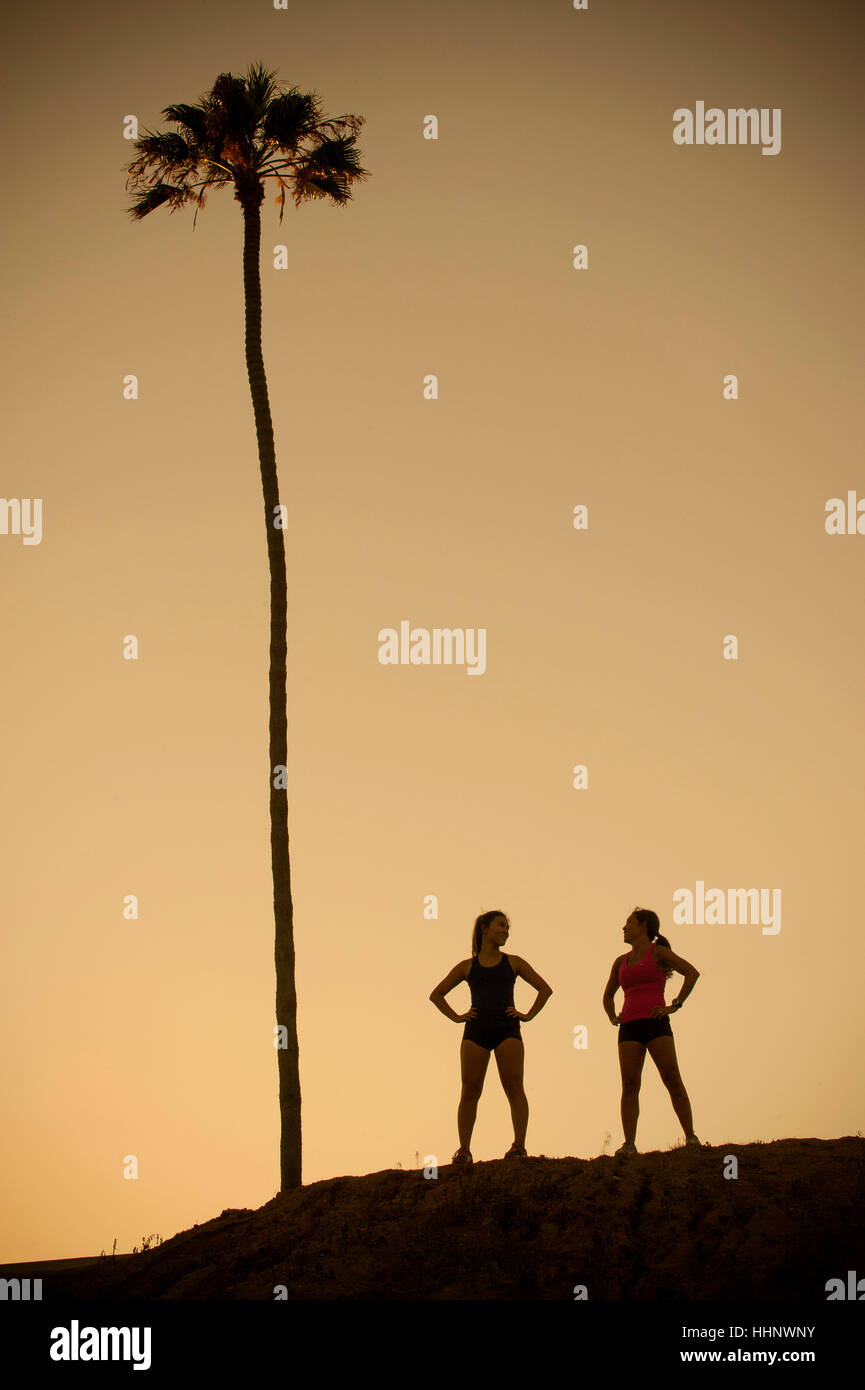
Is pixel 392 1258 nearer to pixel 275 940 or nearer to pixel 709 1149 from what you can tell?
pixel 709 1149

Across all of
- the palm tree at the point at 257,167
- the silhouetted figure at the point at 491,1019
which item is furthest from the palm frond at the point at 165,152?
the silhouetted figure at the point at 491,1019

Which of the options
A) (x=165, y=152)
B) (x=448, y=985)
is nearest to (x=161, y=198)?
(x=165, y=152)

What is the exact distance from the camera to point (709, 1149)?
12.4 meters

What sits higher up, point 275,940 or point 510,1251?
point 275,940

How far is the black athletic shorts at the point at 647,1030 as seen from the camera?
12539 millimetres

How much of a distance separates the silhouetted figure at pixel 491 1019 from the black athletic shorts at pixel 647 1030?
914 mm

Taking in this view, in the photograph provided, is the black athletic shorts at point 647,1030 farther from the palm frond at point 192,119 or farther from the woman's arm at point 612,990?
the palm frond at point 192,119

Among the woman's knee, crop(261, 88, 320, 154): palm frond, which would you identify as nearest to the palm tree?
crop(261, 88, 320, 154): palm frond

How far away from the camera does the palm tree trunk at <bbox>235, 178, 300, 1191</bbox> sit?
1508 cm

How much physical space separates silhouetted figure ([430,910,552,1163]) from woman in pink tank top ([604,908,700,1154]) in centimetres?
87

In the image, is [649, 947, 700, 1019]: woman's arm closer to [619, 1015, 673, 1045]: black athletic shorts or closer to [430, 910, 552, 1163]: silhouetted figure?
[619, 1015, 673, 1045]: black athletic shorts
